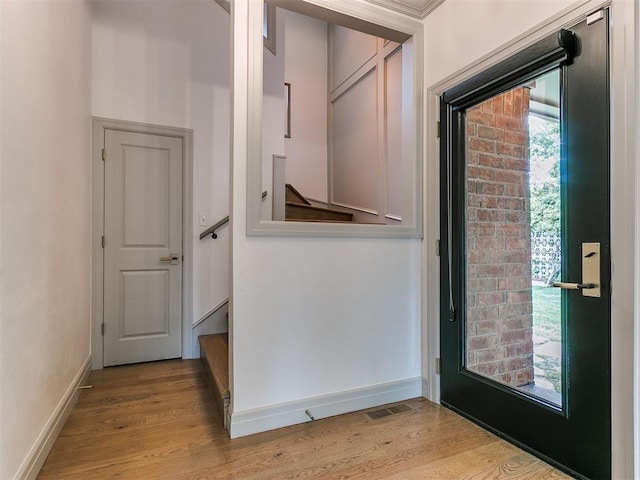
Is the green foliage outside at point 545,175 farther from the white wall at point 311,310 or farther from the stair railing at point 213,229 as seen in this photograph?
the stair railing at point 213,229

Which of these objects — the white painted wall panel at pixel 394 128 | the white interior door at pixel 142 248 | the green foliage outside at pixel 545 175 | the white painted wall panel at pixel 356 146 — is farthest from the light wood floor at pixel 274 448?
the white painted wall panel at pixel 356 146

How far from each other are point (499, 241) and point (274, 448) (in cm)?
162

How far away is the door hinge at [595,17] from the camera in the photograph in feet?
4.55

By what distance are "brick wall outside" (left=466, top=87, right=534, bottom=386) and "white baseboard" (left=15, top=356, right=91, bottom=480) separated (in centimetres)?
219

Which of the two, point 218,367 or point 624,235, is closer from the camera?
point 624,235

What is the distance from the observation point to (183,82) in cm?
311

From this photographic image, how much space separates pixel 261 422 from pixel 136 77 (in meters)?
2.89

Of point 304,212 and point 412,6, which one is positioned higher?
point 412,6

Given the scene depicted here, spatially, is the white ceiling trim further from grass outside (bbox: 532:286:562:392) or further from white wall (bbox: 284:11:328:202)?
white wall (bbox: 284:11:328:202)

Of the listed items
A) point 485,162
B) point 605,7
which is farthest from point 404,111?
point 605,7

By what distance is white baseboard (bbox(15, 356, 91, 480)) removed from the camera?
4.81 ft

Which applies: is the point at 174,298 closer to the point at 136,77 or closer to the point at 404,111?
the point at 136,77

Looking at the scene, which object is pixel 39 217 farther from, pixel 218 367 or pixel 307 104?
pixel 307 104

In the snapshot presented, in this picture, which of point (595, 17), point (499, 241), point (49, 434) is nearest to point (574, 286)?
point (499, 241)
